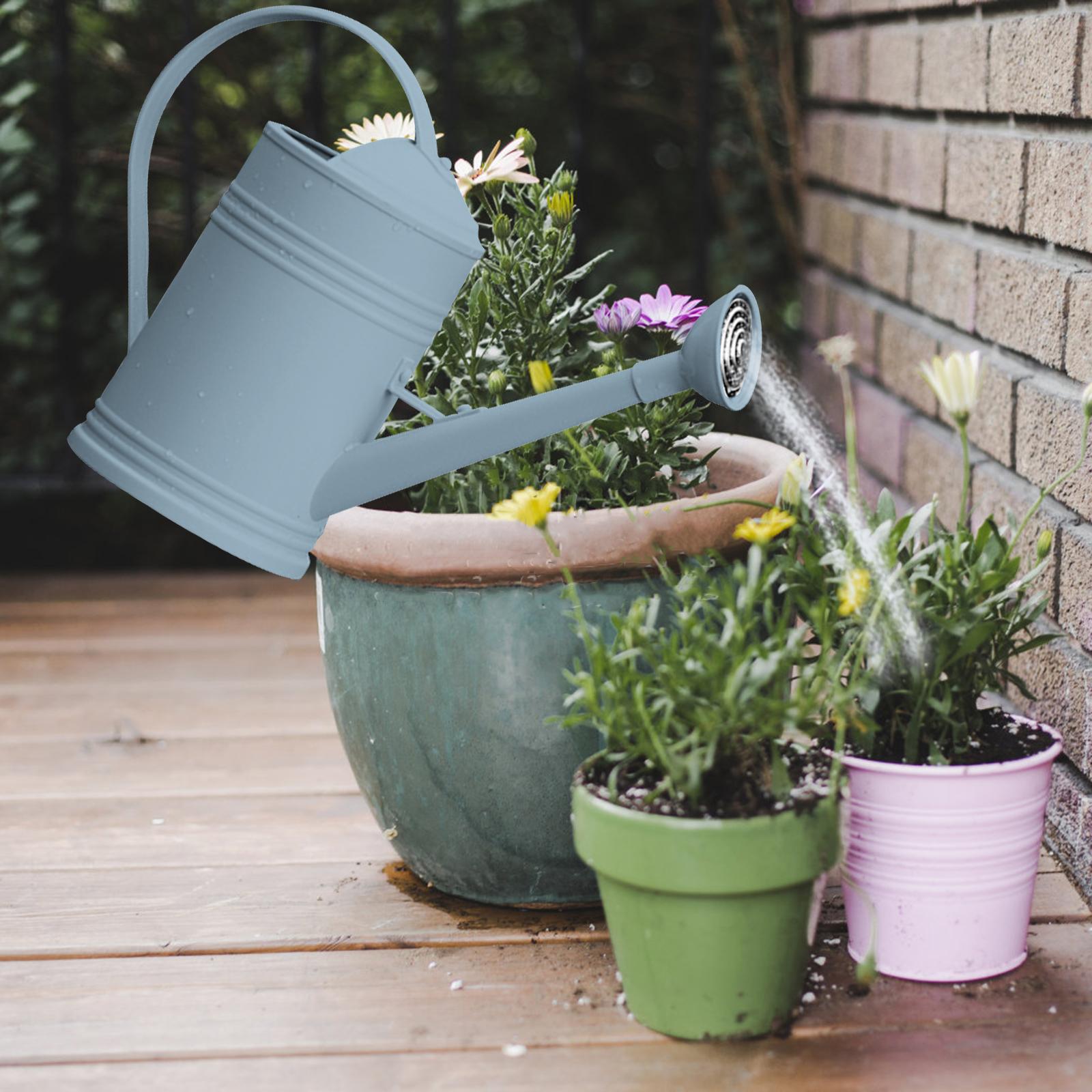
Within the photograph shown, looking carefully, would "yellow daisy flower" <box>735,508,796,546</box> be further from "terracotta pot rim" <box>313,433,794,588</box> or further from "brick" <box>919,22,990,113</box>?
"brick" <box>919,22,990,113</box>

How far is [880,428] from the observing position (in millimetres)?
2047

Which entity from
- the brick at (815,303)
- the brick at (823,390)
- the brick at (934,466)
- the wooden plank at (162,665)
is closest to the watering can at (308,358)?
the brick at (934,466)

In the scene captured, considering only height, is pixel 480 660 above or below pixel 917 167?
below

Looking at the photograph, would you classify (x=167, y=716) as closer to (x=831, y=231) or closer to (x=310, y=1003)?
(x=310, y=1003)

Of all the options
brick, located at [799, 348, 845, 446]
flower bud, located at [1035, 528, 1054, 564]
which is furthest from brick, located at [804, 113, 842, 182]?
flower bud, located at [1035, 528, 1054, 564]

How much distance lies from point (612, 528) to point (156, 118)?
0.51 meters

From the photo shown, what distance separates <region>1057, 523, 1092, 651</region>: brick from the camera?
50.1 inches

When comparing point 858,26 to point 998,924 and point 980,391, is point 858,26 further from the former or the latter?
point 998,924

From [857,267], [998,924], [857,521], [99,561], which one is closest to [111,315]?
[99,561]

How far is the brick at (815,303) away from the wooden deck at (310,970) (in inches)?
45.6

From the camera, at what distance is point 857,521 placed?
3.83 ft

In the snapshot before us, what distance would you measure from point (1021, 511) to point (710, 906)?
0.65m

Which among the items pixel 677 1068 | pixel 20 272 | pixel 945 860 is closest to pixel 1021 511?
pixel 945 860

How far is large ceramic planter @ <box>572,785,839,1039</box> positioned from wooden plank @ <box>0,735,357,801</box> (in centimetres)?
59
